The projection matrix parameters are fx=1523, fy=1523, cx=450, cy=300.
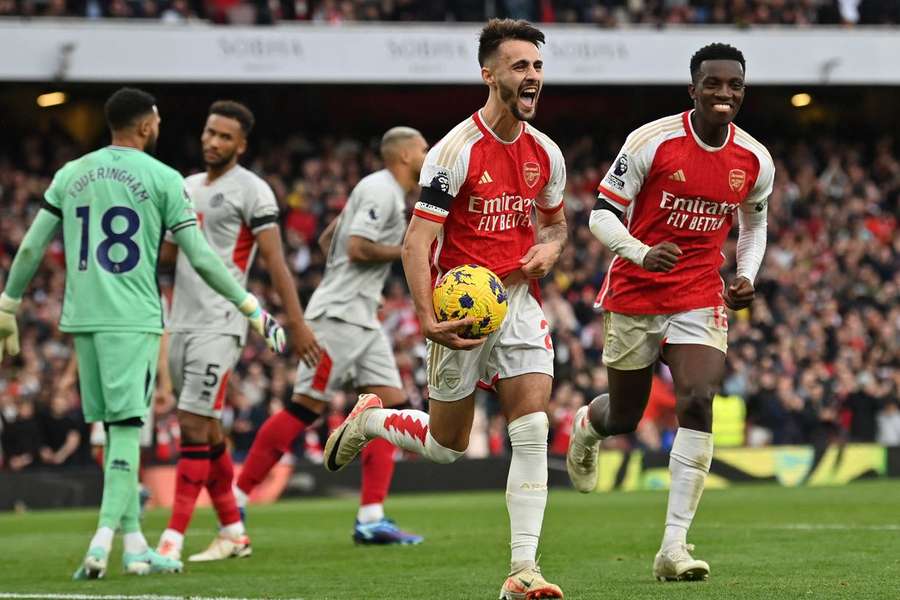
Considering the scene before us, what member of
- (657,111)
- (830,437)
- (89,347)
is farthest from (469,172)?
(657,111)

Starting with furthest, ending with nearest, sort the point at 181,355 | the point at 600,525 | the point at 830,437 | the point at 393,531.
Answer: the point at 830,437
the point at 600,525
the point at 393,531
the point at 181,355

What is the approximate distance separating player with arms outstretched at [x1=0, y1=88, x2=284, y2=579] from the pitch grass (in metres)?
0.70

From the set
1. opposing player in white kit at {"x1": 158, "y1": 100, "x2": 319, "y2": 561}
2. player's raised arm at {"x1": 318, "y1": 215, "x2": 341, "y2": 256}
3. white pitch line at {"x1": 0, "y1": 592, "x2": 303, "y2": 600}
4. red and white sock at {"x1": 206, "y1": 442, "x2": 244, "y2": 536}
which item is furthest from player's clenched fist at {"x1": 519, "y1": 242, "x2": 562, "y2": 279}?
player's raised arm at {"x1": 318, "y1": 215, "x2": 341, "y2": 256}

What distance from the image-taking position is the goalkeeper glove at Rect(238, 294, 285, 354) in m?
7.89

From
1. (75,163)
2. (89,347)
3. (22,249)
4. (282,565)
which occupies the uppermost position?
(75,163)

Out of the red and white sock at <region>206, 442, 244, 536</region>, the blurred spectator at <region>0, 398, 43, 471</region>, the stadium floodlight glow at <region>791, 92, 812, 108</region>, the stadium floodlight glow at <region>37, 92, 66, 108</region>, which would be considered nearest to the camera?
the red and white sock at <region>206, 442, 244, 536</region>

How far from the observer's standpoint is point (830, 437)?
72.1 ft

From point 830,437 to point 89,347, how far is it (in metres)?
16.0

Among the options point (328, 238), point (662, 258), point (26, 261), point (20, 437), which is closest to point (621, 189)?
point (662, 258)

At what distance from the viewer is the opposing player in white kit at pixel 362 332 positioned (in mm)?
10195

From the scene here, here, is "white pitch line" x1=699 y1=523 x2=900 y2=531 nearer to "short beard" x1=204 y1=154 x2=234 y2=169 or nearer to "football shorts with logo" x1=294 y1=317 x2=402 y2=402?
"football shorts with logo" x1=294 y1=317 x2=402 y2=402

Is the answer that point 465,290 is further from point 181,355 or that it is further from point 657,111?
point 657,111

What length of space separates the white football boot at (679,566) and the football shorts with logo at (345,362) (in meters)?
3.69

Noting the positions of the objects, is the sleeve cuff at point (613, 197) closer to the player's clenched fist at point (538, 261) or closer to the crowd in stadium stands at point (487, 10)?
the player's clenched fist at point (538, 261)
